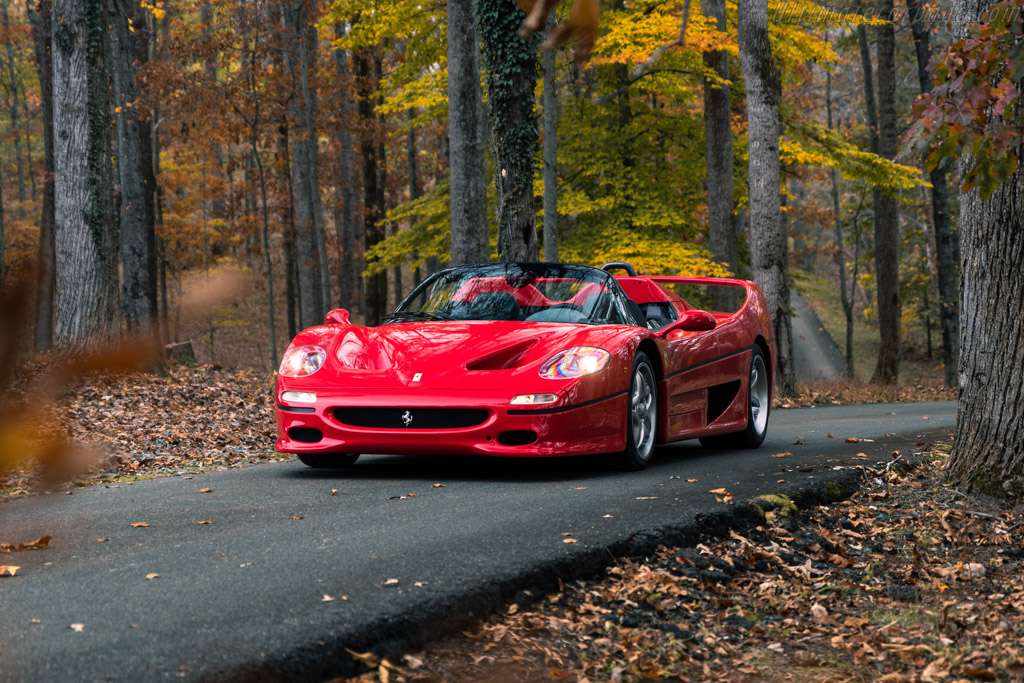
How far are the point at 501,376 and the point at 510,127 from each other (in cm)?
607

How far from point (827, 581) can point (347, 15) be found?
15.8m

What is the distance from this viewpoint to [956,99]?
4.70 m

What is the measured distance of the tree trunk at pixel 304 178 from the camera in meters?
23.8

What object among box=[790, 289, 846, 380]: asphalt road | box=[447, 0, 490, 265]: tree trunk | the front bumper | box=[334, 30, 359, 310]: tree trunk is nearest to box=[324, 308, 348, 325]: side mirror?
the front bumper

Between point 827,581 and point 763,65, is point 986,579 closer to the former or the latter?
point 827,581

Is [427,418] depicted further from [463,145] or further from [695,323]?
[463,145]

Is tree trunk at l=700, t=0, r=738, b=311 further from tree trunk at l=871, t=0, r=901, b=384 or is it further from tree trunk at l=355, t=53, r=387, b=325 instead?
tree trunk at l=355, t=53, r=387, b=325

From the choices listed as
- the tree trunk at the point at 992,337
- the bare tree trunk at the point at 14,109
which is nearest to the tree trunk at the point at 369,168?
the bare tree trunk at the point at 14,109

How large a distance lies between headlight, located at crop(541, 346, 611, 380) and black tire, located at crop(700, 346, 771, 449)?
7.85ft

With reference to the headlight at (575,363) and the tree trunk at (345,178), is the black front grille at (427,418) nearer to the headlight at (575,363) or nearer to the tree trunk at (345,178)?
the headlight at (575,363)

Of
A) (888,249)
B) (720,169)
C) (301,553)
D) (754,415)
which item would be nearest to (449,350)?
(301,553)

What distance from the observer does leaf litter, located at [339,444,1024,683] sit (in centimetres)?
331

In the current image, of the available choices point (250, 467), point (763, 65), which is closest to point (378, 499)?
point (250, 467)

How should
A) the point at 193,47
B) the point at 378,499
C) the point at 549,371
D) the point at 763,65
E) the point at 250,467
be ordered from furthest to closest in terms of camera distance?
1. the point at 193,47
2. the point at 763,65
3. the point at 250,467
4. the point at 549,371
5. the point at 378,499
